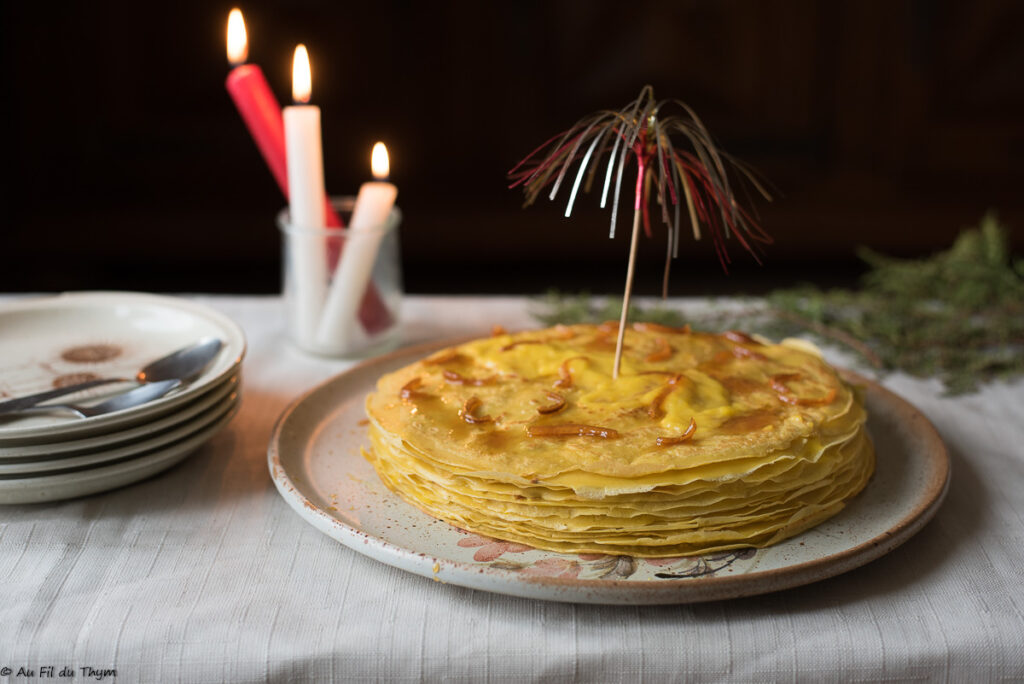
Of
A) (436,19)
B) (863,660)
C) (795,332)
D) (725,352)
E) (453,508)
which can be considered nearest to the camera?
(863,660)

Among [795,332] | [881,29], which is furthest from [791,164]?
[795,332]

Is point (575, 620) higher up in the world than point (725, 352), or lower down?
lower down

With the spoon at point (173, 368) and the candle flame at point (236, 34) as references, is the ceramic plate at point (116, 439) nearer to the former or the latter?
the spoon at point (173, 368)

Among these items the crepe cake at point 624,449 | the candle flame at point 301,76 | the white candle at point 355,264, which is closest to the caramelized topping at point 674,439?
the crepe cake at point 624,449

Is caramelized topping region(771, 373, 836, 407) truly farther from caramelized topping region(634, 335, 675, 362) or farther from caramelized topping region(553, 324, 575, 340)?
caramelized topping region(553, 324, 575, 340)

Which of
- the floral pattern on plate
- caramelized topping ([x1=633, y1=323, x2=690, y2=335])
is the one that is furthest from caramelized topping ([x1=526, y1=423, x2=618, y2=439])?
caramelized topping ([x1=633, y1=323, x2=690, y2=335])

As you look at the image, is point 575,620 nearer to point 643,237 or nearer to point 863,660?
point 863,660
